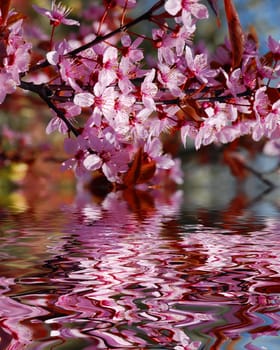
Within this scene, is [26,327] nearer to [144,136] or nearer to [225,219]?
[144,136]

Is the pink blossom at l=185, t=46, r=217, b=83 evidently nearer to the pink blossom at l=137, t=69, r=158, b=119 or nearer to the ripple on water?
the pink blossom at l=137, t=69, r=158, b=119

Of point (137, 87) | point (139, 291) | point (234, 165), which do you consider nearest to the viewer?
point (139, 291)

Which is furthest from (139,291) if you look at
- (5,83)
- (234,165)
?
(234,165)

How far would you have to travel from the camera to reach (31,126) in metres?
2.88

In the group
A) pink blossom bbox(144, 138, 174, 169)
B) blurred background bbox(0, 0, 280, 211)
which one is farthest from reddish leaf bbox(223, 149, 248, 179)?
pink blossom bbox(144, 138, 174, 169)

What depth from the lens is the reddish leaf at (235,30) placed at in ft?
1.72

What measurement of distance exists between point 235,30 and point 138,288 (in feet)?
0.93

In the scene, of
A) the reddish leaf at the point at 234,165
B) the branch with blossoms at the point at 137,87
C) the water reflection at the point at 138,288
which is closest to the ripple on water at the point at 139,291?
the water reflection at the point at 138,288

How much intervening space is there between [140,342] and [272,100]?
45cm

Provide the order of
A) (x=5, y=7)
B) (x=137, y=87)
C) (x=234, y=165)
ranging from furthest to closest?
(x=234, y=165)
(x=137, y=87)
(x=5, y=7)

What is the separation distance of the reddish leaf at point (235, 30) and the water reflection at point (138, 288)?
6.1 inches

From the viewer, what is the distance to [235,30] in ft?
1.79

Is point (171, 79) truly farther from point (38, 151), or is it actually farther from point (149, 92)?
point (38, 151)

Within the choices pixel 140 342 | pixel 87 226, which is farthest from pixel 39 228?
pixel 140 342
